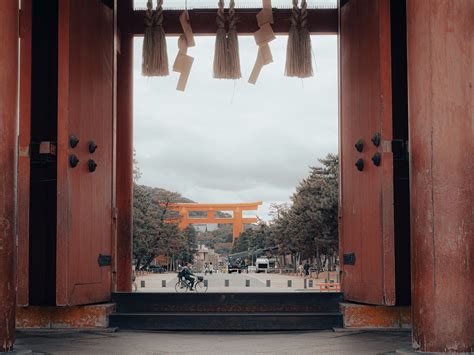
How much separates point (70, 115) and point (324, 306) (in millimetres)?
2738

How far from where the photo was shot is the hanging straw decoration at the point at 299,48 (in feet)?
24.8

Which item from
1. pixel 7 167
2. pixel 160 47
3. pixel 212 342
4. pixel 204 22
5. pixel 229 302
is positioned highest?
pixel 204 22

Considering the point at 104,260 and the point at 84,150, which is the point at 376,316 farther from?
the point at 84,150

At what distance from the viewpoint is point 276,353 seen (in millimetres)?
4730

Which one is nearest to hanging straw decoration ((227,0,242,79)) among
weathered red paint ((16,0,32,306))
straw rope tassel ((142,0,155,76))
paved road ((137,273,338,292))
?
straw rope tassel ((142,0,155,76))

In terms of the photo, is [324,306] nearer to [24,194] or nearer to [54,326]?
[54,326]

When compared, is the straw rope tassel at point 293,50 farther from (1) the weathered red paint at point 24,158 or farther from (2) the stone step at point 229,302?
(1) the weathered red paint at point 24,158

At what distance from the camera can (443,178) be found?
13.7 feet

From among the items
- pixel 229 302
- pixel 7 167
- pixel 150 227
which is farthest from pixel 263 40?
pixel 150 227

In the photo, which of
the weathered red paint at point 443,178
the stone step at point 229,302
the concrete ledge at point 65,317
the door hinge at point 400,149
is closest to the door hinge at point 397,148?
the door hinge at point 400,149

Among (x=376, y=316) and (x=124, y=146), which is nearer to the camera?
(x=376, y=316)

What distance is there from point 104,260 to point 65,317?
2.01 feet

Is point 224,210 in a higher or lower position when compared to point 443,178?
higher

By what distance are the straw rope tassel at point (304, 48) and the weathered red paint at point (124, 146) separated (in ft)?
7.59
